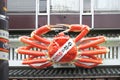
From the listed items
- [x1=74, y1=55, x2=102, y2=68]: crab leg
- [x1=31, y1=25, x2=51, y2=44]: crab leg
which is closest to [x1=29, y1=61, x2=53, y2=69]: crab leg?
[x1=31, y1=25, x2=51, y2=44]: crab leg

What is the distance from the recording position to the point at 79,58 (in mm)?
15500

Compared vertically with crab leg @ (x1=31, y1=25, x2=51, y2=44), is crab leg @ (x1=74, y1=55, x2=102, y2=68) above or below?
below

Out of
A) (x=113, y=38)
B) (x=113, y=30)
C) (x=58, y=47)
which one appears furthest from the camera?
(x=113, y=30)

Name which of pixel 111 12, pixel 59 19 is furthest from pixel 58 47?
pixel 111 12

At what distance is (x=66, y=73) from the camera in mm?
15305

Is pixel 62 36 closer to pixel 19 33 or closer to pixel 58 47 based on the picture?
pixel 58 47

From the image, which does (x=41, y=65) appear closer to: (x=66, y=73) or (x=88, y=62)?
(x=66, y=73)

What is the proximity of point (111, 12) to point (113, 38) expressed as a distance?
163 cm

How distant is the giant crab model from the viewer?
1512cm

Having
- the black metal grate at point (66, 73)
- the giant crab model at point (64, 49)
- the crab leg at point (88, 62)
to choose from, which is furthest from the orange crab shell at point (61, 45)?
the black metal grate at point (66, 73)

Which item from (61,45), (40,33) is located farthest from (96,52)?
(40,33)

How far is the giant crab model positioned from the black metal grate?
36 cm

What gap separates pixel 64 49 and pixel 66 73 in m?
1.04

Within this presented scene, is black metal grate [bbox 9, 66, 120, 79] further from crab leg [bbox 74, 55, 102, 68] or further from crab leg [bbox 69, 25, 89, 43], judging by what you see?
crab leg [bbox 69, 25, 89, 43]
